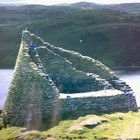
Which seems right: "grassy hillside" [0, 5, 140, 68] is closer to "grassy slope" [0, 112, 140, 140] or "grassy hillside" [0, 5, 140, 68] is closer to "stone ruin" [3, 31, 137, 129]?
"stone ruin" [3, 31, 137, 129]

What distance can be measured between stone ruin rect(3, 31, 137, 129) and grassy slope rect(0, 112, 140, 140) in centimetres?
167

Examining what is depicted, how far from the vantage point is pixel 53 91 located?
38.7 meters

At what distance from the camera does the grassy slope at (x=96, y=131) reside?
3252cm

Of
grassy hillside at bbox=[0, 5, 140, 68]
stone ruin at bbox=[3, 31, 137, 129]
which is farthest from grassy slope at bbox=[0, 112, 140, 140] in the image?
grassy hillside at bbox=[0, 5, 140, 68]

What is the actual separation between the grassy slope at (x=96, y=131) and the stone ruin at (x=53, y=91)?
167 centimetres

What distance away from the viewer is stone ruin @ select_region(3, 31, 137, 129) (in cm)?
3825

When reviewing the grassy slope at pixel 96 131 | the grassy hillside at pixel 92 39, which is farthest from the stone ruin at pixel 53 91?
the grassy hillside at pixel 92 39

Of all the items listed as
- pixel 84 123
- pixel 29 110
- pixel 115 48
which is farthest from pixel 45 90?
pixel 115 48

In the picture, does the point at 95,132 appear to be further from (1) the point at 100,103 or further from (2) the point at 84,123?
(1) the point at 100,103

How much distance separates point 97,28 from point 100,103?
150 meters

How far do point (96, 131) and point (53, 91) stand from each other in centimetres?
634

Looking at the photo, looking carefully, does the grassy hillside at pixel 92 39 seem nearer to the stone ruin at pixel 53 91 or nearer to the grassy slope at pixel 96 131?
the stone ruin at pixel 53 91

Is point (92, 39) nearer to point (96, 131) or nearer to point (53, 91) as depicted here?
point (53, 91)

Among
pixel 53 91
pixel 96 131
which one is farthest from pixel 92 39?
pixel 96 131
